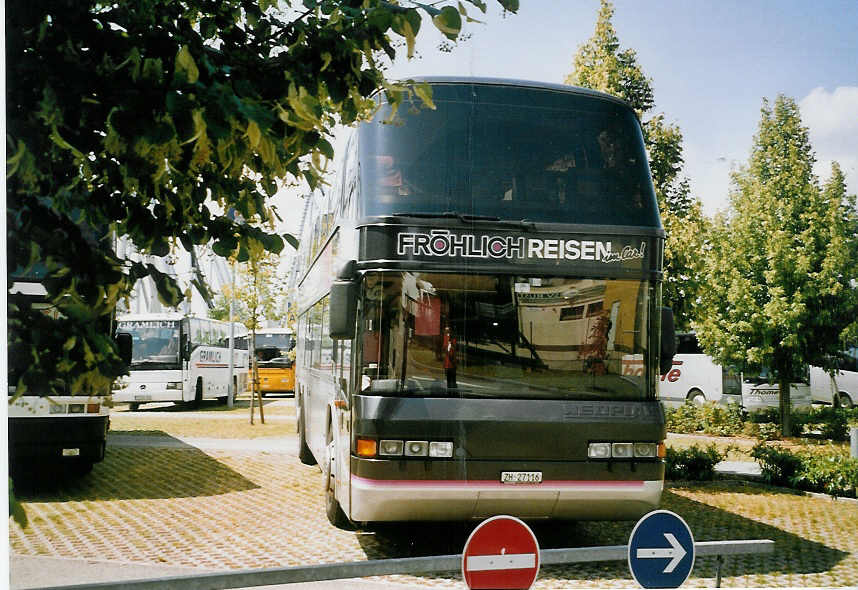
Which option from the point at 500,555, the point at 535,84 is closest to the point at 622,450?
the point at 500,555

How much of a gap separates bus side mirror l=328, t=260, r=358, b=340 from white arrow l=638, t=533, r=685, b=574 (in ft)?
6.15

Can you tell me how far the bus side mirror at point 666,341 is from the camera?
4.71 m

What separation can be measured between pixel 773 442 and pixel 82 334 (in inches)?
185

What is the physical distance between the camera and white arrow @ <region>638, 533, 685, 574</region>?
3555 millimetres

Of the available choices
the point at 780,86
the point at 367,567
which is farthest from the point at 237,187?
the point at 780,86

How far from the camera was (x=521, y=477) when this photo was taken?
436 cm

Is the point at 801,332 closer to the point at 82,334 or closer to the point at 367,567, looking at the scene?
the point at 367,567

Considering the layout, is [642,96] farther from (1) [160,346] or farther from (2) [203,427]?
(2) [203,427]

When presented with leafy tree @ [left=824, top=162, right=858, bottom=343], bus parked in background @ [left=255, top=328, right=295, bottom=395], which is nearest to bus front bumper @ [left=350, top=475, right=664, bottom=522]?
leafy tree @ [left=824, top=162, right=858, bottom=343]

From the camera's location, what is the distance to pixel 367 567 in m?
3.52

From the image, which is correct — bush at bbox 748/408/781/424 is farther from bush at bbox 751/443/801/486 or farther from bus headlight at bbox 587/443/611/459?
bus headlight at bbox 587/443/611/459

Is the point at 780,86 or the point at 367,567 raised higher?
the point at 780,86

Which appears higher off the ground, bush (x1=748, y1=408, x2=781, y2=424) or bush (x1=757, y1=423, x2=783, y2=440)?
bush (x1=748, y1=408, x2=781, y2=424)

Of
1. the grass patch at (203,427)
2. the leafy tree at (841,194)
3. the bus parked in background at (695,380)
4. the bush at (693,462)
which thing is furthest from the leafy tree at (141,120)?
the bush at (693,462)
